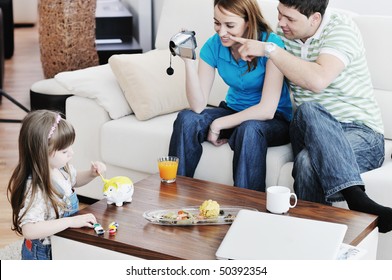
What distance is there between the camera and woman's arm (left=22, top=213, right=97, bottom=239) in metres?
2.14

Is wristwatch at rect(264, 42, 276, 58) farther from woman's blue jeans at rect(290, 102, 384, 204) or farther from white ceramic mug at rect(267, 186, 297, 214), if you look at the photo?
white ceramic mug at rect(267, 186, 297, 214)

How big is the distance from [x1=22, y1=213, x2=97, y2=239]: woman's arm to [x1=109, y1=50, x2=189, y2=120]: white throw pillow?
1073 mm

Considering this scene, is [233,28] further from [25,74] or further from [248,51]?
[25,74]

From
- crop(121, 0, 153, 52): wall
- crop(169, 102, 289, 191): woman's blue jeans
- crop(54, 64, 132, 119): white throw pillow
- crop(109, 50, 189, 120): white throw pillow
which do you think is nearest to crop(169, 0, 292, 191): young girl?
crop(169, 102, 289, 191): woman's blue jeans

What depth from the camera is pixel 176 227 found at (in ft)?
7.27

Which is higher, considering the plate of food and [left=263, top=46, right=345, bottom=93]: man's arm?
[left=263, top=46, right=345, bottom=93]: man's arm

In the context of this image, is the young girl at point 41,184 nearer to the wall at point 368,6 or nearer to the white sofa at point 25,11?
the wall at point 368,6

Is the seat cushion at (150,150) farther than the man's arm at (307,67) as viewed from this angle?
Yes

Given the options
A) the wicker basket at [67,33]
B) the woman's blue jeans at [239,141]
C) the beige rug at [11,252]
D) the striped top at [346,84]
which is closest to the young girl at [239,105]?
the woman's blue jeans at [239,141]

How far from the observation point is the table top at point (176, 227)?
2082 mm

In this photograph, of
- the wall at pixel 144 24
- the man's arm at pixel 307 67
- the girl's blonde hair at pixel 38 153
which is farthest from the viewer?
the wall at pixel 144 24

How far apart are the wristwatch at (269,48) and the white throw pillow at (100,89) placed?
801 millimetres

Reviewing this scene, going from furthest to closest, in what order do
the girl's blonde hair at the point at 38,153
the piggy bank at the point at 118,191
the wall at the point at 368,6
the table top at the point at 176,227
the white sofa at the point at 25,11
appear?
the white sofa at the point at 25,11, the wall at the point at 368,6, the piggy bank at the point at 118,191, the girl's blonde hair at the point at 38,153, the table top at the point at 176,227

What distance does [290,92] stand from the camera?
318 cm
